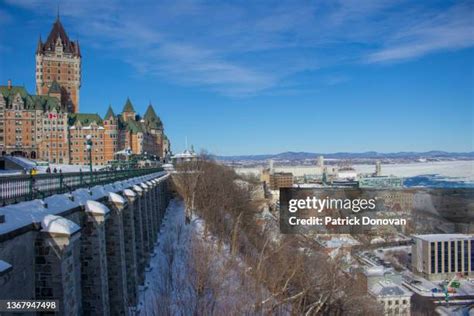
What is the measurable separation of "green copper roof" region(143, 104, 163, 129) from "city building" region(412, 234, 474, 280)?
7405 cm

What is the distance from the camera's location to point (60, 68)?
87625 millimetres

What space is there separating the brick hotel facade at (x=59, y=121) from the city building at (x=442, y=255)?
45.1m

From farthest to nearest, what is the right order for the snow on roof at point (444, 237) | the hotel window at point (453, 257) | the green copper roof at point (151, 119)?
the green copper roof at point (151, 119) < the hotel window at point (453, 257) < the snow on roof at point (444, 237)

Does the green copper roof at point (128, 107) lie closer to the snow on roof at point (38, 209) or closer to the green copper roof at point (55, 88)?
the green copper roof at point (55, 88)

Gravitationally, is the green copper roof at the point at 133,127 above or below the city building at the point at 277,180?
above

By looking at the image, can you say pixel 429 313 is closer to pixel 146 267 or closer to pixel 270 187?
pixel 146 267

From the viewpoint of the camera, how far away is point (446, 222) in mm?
25703

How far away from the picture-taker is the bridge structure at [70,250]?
559 centimetres

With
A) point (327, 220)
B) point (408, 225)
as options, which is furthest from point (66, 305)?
point (408, 225)

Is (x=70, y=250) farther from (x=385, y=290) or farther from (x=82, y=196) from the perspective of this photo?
A: (x=385, y=290)

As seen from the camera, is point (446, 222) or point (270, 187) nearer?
point (446, 222)

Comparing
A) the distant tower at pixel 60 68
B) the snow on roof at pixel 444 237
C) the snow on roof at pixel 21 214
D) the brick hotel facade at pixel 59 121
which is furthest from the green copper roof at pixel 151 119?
the snow on roof at pixel 21 214

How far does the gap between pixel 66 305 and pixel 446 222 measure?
2483 centimetres

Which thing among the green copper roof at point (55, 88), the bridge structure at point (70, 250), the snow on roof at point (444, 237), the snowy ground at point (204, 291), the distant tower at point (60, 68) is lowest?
the snow on roof at point (444, 237)
